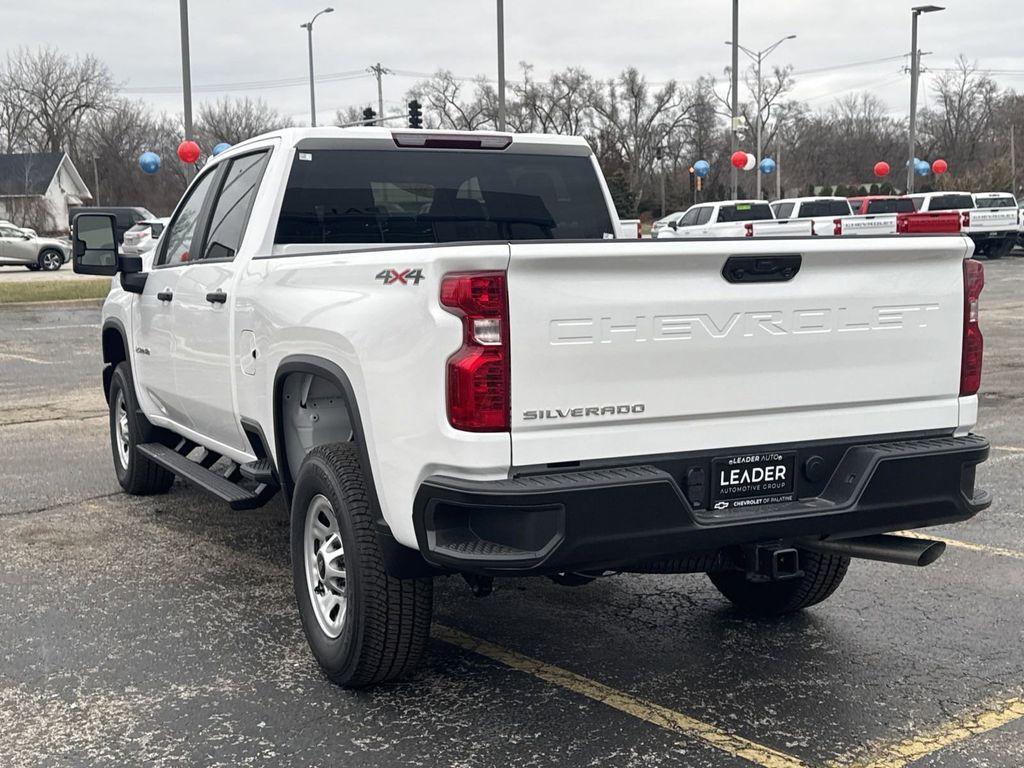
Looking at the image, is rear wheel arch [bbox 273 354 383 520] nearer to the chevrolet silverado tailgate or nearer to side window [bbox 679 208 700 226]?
the chevrolet silverado tailgate

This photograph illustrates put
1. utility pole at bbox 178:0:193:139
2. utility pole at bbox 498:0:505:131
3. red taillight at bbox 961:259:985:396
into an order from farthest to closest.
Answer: utility pole at bbox 498:0:505:131 → utility pole at bbox 178:0:193:139 → red taillight at bbox 961:259:985:396

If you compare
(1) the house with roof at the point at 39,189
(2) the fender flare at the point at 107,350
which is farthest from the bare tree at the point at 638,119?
(2) the fender flare at the point at 107,350

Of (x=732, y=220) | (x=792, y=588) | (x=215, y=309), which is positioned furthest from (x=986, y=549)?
(x=732, y=220)

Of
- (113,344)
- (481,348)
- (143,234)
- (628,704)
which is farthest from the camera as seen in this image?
(143,234)

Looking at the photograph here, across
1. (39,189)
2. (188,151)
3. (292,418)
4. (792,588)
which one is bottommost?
(792,588)

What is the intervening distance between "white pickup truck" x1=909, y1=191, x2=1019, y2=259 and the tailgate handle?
100 ft

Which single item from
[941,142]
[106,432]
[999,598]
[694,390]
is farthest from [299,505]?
[941,142]

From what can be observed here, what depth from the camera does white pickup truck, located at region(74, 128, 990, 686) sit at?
3561mm

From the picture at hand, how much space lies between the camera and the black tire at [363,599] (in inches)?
158

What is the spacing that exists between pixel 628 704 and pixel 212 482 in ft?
8.10

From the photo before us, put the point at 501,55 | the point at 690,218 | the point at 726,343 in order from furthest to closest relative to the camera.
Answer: the point at 690,218 < the point at 501,55 < the point at 726,343

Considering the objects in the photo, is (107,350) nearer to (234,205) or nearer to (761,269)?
(234,205)

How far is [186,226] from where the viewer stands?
21.2 ft

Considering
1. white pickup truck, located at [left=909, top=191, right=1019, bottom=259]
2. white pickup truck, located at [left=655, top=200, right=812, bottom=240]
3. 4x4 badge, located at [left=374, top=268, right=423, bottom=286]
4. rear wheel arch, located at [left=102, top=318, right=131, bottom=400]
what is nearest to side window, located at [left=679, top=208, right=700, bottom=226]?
white pickup truck, located at [left=655, top=200, right=812, bottom=240]
